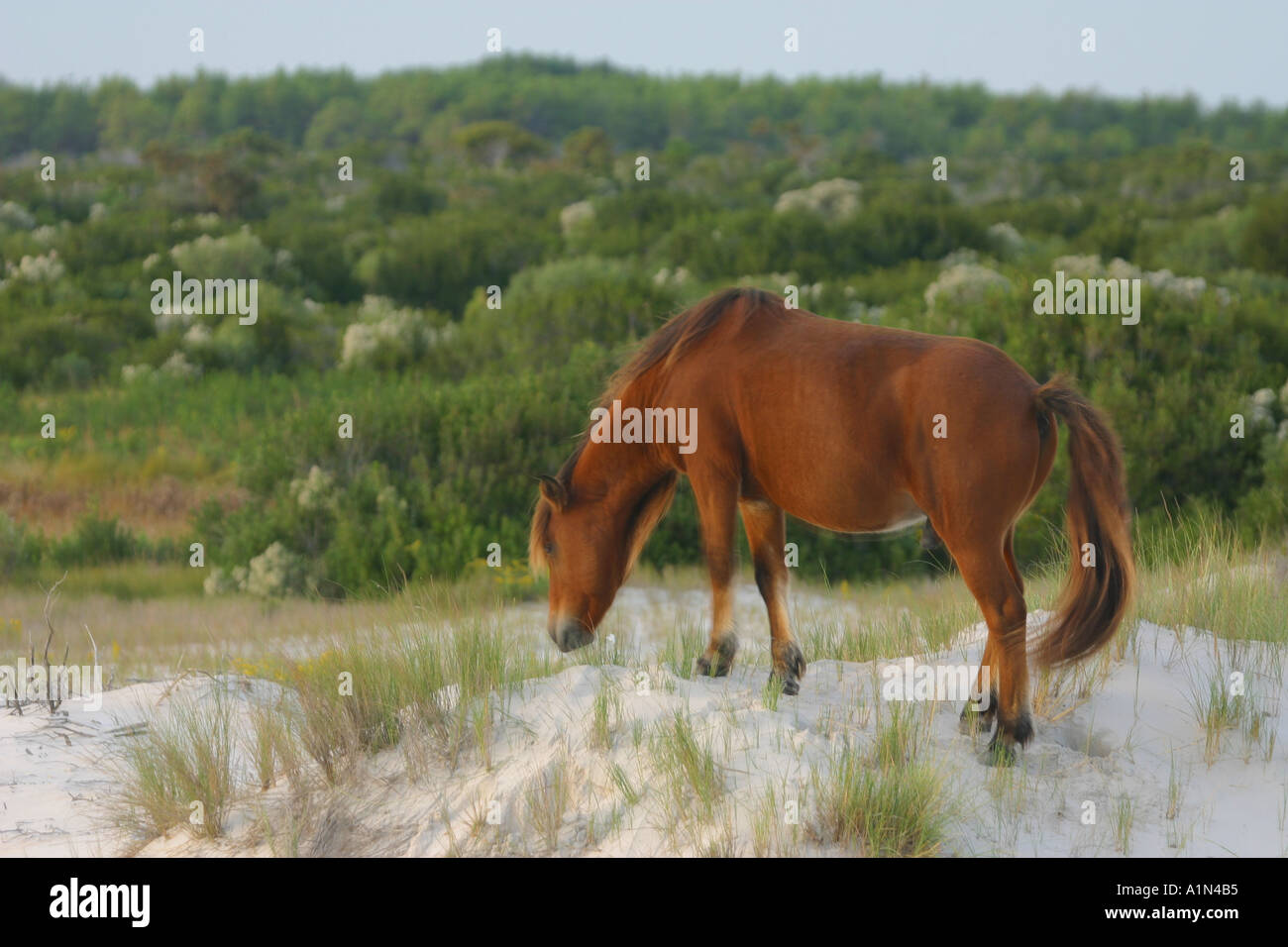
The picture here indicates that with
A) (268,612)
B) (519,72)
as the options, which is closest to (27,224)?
(268,612)

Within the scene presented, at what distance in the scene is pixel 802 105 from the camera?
319 feet

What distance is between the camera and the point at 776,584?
18.3 feet

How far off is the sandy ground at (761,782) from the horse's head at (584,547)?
13.9 inches

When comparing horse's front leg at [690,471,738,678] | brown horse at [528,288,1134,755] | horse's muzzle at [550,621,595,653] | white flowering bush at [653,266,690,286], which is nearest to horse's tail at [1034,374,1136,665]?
brown horse at [528,288,1134,755]

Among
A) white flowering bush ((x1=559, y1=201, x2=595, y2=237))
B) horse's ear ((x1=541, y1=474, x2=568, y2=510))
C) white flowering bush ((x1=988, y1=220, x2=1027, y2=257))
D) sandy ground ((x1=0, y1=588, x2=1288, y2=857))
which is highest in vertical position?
white flowering bush ((x1=559, y1=201, x2=595, y2=237))

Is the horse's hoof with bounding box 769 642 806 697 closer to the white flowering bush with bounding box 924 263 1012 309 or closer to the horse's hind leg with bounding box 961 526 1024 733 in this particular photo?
the horse's hind leg with bounding box 961 526 1024 733

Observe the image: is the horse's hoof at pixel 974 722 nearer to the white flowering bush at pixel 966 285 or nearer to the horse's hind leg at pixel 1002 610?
the horse's hind leg at pixel 1002 610

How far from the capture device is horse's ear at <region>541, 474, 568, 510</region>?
561 cm

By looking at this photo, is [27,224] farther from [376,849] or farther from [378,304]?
[376,849]

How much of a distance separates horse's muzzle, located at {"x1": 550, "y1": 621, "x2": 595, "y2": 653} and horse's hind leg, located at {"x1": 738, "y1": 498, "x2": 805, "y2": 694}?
794 millimetres

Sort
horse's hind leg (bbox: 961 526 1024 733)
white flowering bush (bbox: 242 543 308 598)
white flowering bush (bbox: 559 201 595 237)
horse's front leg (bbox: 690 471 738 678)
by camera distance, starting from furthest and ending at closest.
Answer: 1. white flowering bush (bbox: 559 201 595 237)
2. white flowering bush (bbox: 242 543 308 598)
3. horse's front leg (bbox: 690 471 738 678)
4. horse's hind leg (bbox: 961 526 1024 733)

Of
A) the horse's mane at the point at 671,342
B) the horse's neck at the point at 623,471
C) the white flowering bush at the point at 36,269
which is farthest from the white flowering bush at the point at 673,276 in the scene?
the horse's neck at the point at 623,471

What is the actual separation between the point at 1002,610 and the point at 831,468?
32.8 inches

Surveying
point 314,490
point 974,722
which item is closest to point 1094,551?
point 974,722
